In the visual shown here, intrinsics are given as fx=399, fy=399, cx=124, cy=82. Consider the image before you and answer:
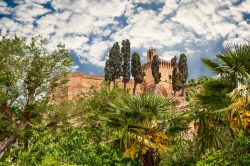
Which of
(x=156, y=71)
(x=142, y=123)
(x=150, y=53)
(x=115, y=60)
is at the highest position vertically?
(x=150, y=53)

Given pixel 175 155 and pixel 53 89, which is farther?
pixel 53 89

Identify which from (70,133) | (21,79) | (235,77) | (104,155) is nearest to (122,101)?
(235,77)

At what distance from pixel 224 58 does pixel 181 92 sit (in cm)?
4644

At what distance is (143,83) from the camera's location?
68625 mm

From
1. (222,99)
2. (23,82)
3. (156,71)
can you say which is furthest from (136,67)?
(222,99)

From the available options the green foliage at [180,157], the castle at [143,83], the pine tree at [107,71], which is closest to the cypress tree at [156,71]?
the castle at [143,83]

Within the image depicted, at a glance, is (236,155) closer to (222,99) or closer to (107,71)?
(222,99)

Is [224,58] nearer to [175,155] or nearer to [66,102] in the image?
[175,155]

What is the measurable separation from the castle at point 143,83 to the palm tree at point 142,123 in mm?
41608

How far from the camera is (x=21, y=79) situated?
24.6 meters

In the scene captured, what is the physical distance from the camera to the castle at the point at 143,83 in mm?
61562

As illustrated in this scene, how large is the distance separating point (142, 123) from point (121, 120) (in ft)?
2.72

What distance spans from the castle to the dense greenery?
3049 centimetres

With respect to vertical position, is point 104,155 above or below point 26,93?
below
